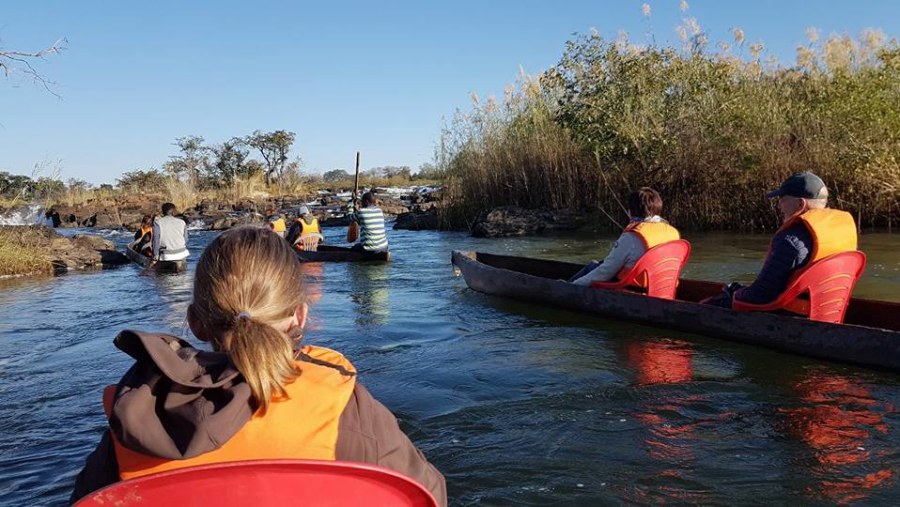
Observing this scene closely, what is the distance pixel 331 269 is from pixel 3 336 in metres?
5.84

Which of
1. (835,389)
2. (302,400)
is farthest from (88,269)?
(302,400)

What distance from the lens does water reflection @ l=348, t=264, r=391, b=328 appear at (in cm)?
891

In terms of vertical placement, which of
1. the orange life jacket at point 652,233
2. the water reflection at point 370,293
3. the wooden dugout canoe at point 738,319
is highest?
the orange life jacket at point 652,233

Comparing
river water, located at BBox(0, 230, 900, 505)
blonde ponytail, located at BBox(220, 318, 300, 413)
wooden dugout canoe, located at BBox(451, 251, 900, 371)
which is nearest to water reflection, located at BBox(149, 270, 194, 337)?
river water, located at BBox(0, 230, 900, 505)

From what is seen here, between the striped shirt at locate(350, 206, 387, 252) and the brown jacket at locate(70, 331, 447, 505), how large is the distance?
12.3 m

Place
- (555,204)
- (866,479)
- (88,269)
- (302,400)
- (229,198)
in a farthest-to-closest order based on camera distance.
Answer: (229,198) → (555,204) → (88,269) → (866,479) → (302,400)

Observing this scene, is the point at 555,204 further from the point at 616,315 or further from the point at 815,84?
the point at 616,315

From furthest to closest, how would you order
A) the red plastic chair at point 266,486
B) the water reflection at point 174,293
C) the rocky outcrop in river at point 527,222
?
the rocky outcrop in river at point 527,222 < the water reflection at point 174,293 < the red plastic chair at point 266,486

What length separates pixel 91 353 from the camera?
7477 millimetres

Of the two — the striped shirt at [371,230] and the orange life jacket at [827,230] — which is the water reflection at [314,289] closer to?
the striped shirt at [371,230]

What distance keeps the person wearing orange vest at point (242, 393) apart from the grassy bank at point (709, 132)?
14.7 metres

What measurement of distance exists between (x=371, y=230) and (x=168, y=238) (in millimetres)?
3796

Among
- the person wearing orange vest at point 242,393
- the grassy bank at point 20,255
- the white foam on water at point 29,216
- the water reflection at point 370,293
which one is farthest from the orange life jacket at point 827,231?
the white foam on water at point 29,216

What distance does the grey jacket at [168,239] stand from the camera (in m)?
14.3
